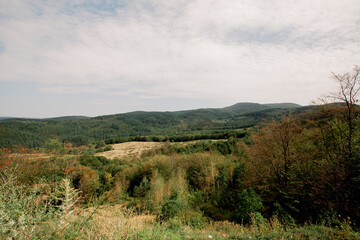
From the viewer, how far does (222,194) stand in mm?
13695

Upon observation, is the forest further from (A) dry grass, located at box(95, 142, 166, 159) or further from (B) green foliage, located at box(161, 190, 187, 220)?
(A) dry grass, located at box(95, 142, 166, 159)

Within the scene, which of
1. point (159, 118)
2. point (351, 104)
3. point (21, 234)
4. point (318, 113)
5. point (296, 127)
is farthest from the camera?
point (159, 118)

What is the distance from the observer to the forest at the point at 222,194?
337 centimetres

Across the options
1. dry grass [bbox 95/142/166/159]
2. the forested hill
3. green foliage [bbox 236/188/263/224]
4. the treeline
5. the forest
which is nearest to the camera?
the forest

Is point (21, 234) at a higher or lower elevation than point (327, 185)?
higher

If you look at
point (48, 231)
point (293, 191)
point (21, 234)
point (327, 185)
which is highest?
point (21, 234)

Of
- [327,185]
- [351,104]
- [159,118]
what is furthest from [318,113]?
[159,118]

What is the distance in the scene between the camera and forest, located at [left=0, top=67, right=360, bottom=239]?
11.1 feet

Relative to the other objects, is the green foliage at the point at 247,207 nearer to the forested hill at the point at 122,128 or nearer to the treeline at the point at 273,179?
the treeline at the point at 273,179

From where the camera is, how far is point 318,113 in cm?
853

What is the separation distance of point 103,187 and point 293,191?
19.5 metres

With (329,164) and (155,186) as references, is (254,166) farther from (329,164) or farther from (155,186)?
(155,186)

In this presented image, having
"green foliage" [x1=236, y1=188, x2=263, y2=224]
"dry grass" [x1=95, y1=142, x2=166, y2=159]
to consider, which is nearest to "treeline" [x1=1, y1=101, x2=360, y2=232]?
"green foliage" [x1=236, y1=188, x2=263, y2=224]

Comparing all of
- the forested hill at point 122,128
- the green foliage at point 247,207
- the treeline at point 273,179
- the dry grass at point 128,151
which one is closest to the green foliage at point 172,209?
the treeline at point 273,179
